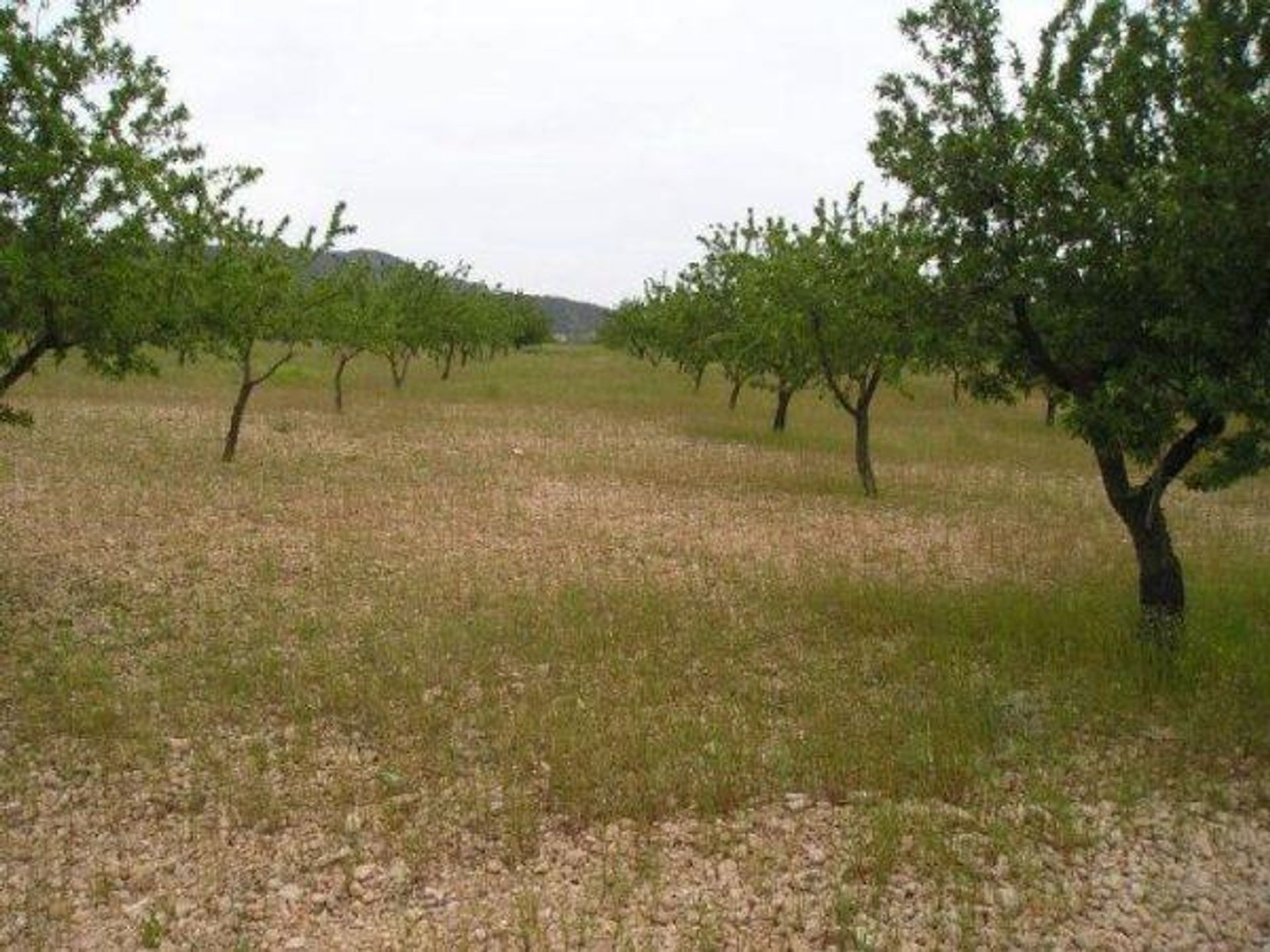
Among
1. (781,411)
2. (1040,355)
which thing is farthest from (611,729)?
(781,411)

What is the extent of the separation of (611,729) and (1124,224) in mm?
7571

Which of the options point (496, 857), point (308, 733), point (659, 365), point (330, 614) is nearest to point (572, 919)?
point (496, 857)

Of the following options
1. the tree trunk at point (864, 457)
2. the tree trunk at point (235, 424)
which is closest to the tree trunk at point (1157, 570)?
the tree trunk at point (864, 457)

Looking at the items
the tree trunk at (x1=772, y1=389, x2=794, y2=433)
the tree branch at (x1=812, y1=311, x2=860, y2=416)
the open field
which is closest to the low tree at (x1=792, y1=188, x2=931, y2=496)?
the tree branch at (x1=812, y1=311, x2=860, y2=416)

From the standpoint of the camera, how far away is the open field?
6.96 metres

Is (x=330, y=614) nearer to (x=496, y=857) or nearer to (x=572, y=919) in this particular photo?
(x=496, y=857)

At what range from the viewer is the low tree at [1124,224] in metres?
9.51

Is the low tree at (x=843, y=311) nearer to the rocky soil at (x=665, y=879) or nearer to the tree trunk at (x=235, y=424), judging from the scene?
the rocky soil at (x=665, y=879)

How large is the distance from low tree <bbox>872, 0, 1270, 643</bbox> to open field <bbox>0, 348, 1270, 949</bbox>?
272 centimetres

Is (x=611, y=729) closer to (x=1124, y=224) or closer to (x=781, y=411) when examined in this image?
(x=1124, y=224)

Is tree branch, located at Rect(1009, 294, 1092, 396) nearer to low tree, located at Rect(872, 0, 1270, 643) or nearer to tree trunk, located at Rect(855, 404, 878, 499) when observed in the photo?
low tree, located at Rect(872, 0, 1270, 643)

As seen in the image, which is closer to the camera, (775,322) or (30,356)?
(30,356)

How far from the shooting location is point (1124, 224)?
414 inches

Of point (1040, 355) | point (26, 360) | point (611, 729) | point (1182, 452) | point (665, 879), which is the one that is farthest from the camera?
point (26, 360)
